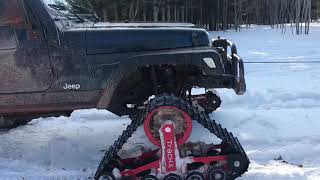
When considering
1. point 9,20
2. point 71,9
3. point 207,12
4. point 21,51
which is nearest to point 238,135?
point 71,9

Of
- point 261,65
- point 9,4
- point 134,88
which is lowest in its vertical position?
point 261,65

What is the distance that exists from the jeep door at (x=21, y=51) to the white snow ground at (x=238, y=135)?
97 centimetres

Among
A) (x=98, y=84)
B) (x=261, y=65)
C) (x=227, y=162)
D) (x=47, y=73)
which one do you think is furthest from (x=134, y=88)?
(x=261, y=65)

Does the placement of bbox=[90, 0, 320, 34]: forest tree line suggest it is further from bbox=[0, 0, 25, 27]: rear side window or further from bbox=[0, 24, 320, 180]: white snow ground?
bbox=[0, 0, 25, 27]: rear side window

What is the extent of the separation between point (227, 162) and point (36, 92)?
6.22ft

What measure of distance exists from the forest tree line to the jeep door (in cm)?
1765

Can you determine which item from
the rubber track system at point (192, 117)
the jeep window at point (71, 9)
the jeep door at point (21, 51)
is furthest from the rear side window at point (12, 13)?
the rubber track system at point (192, 117)

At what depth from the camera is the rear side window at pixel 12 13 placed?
468 cm

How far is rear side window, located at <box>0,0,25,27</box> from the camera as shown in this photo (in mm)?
4676

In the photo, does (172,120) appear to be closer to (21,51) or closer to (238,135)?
(21,51)

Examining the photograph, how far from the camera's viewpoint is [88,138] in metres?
6.20

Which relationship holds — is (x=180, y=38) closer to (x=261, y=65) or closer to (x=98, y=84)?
(x=98, y=84)

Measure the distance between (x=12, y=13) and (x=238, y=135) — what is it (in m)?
3.00

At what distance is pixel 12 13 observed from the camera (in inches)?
185
